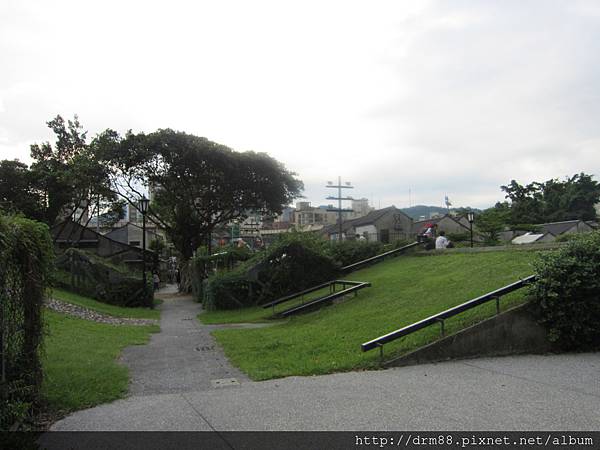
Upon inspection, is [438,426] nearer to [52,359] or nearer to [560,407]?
[560,407]

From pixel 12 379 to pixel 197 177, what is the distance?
86.3 ft

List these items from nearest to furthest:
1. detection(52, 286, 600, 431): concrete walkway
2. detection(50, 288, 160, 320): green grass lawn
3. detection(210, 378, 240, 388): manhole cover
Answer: detection(52, 286, 600, 431): concrete walkway
detection(210, 378, 240, 388): manhole cover
detection(50, 288, 160, 320): green grass lawn

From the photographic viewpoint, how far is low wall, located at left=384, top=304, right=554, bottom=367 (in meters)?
7.66

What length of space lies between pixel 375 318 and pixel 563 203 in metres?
65.3

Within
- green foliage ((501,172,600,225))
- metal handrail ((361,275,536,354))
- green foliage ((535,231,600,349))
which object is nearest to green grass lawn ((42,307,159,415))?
metal handrail ((361,275,536,354))

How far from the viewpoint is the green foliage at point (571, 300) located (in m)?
7.98

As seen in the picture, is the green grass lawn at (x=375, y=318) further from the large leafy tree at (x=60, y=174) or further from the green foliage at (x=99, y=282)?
the large leafy tree at (x=60, y=174)

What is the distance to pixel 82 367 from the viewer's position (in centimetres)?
795

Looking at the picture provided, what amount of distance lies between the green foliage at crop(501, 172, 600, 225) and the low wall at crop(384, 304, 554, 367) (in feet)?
191

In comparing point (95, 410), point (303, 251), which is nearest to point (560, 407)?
point (95, 410)

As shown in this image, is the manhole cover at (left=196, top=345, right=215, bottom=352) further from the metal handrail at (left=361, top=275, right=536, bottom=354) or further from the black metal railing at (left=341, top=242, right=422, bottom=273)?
the black metal railing at (left=341, top=242, right=422, bottom=273)

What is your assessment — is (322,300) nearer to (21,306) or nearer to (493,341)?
(493,341)

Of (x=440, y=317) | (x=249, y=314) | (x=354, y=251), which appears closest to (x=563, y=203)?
(x=354, y=251)

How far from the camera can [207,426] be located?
16.7 feet
